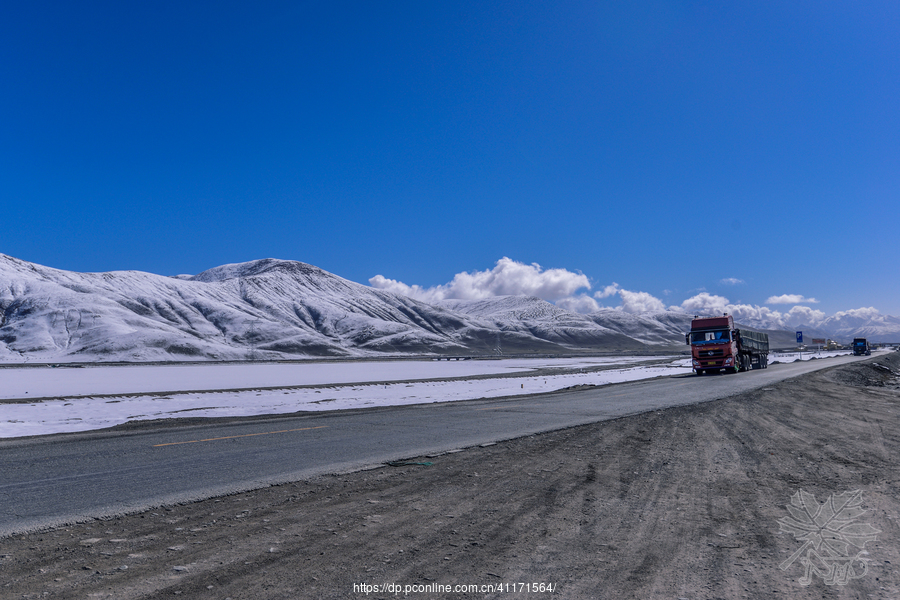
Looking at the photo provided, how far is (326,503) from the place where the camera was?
7.08 meters

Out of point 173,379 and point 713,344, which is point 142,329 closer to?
point 173,379

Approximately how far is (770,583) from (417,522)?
3.54m

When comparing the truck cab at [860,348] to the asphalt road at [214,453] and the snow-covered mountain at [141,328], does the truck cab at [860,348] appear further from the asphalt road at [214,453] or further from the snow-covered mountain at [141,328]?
the asphalt road at [214,453]

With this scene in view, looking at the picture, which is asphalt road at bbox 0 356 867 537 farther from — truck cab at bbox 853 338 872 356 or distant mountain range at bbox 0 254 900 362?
distant mountain range at bbox 0 254 900 362

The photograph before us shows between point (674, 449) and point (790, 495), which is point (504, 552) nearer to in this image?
point (790, 495)

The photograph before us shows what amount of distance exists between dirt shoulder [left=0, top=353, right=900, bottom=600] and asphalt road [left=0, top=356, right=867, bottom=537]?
2.81ft

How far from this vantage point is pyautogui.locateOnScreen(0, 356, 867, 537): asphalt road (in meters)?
7.38

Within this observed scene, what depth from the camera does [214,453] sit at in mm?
10805

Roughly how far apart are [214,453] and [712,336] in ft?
129

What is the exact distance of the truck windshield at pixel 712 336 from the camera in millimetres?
41250

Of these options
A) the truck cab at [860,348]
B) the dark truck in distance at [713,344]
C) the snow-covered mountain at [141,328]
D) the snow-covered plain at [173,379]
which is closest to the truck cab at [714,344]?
the dark truck in distance at [713,344]

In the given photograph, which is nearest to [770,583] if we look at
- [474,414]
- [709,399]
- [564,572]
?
[564,572]

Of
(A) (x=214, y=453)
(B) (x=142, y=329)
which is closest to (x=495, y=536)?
(A) (x=214, y=453)

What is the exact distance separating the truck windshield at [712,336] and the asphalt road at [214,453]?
1013 inches
